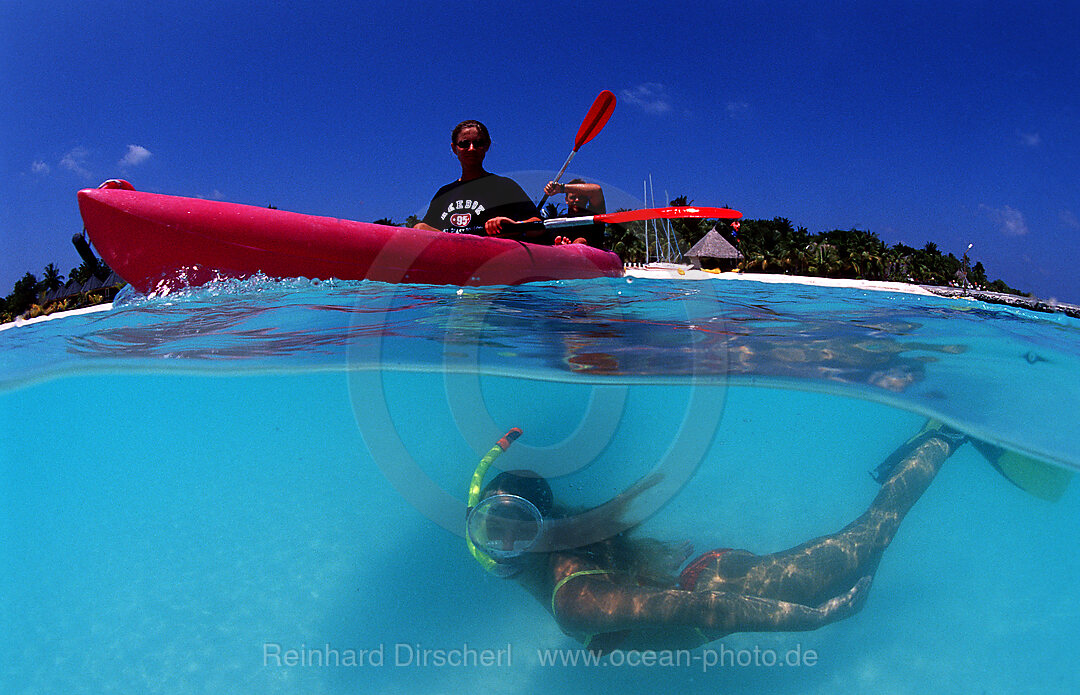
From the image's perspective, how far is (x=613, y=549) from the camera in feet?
11.2

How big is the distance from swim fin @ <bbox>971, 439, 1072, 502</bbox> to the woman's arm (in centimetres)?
495

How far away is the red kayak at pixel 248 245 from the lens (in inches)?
221

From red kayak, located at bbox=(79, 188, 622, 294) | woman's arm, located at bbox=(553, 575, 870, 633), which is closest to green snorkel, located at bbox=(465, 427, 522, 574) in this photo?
woman's arm, located at bbox=(553, 575, 870, 633)

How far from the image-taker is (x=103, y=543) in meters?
5.23

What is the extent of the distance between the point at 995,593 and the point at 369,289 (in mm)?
7075

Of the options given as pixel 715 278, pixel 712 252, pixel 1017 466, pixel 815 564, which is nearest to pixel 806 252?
pixel 712 252

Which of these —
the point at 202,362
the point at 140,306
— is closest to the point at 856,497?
the point at 202,362

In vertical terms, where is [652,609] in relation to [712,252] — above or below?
below

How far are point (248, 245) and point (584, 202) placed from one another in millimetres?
7294

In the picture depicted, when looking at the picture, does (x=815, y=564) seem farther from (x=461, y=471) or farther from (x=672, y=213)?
(x=672, y=213)

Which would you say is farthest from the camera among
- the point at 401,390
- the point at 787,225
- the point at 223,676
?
the point at 787,225

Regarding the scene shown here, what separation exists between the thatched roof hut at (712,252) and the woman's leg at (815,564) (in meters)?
26.4

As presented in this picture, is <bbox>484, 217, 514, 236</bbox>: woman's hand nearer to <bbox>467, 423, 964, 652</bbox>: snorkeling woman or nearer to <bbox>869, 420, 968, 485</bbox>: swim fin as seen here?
<bbox>467, 423, 964, 652</bbox>: snorkeling woman

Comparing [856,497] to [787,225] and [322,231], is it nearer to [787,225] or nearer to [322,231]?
[322,231]
